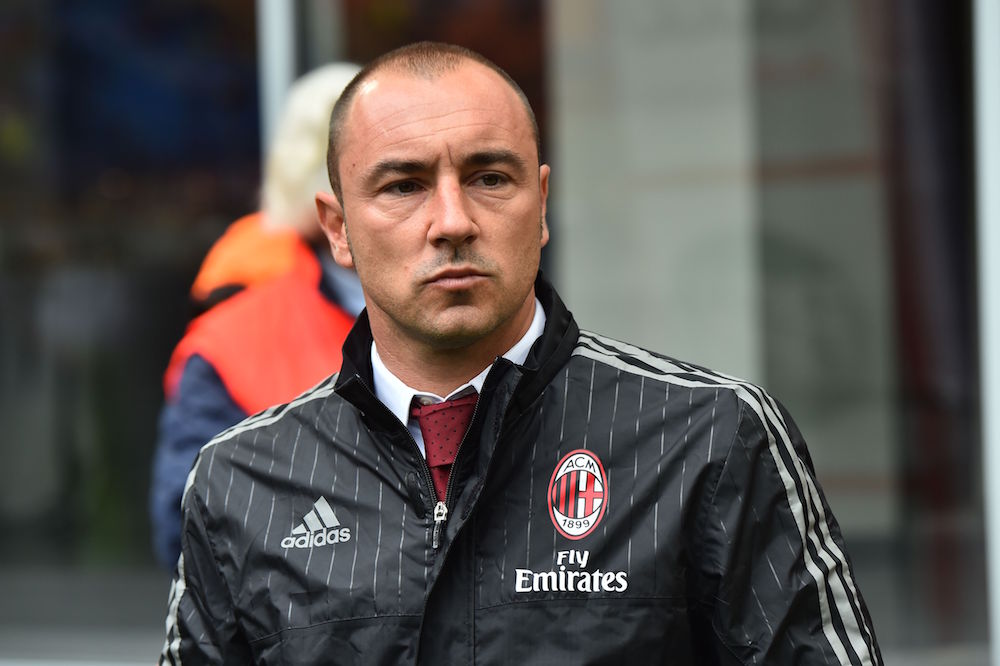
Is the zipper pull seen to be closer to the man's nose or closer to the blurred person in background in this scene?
the man's nose

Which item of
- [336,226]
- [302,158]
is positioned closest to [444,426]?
[336,226]

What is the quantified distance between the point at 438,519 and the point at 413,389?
8.9 inches

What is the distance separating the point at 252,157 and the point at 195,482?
4484 mm

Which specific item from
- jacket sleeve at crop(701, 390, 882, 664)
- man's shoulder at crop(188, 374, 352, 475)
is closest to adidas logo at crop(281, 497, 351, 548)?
man's shoulder at crop(188, 374, 352, 475)

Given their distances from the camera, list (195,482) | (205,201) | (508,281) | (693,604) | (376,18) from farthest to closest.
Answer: (205,201)
(376,18)
(195,482)
(508,281)
(693,604)

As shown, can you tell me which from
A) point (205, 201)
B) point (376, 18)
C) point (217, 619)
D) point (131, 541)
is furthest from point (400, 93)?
point (131, 541)

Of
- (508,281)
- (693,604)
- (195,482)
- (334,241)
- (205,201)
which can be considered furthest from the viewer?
(205,201)

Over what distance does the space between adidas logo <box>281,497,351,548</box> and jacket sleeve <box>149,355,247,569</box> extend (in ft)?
3.53

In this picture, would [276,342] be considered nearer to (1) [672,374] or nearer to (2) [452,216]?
(2) [452,216]

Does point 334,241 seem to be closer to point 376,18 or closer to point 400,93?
point 400,93

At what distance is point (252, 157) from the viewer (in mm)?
6453

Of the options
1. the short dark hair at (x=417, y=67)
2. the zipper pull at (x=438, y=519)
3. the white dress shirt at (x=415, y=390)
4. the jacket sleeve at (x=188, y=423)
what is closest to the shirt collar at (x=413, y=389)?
the white dress shirt at (x=415, y=390)

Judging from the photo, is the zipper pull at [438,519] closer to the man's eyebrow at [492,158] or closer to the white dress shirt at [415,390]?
the white dress shirt at [415,390]

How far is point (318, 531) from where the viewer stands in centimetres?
201
